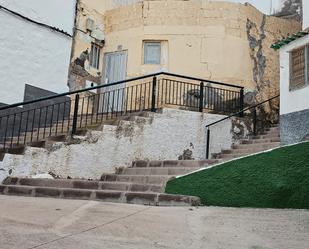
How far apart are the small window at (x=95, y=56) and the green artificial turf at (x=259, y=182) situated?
28.4ft

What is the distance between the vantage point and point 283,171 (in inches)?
275

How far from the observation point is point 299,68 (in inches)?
386

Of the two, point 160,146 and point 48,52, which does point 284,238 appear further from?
point 48,52

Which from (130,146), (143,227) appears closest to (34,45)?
(130,146)

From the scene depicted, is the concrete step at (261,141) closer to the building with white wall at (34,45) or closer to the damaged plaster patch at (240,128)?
the damaged plaster patch at (240,128)

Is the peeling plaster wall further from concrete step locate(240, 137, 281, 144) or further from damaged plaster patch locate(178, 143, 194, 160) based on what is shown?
concrete step locate(240, 137, 281, 144)

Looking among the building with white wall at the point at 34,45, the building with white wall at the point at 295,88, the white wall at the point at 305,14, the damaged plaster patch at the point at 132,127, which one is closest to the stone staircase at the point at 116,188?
the damaged plaster patch at the point at 132,127

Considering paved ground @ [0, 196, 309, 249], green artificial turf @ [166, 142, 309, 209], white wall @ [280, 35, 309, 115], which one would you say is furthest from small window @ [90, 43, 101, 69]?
paved ground @ [0, 196, 309, 249]

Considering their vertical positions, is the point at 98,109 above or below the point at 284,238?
above

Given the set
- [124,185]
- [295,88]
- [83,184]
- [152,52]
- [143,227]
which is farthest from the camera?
[152,52]

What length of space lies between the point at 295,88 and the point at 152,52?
634cm

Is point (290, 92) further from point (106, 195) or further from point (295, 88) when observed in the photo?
point (106, 195)

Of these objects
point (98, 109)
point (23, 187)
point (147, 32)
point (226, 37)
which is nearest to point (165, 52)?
point (147, 32)

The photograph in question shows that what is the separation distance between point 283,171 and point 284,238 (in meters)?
2.15
